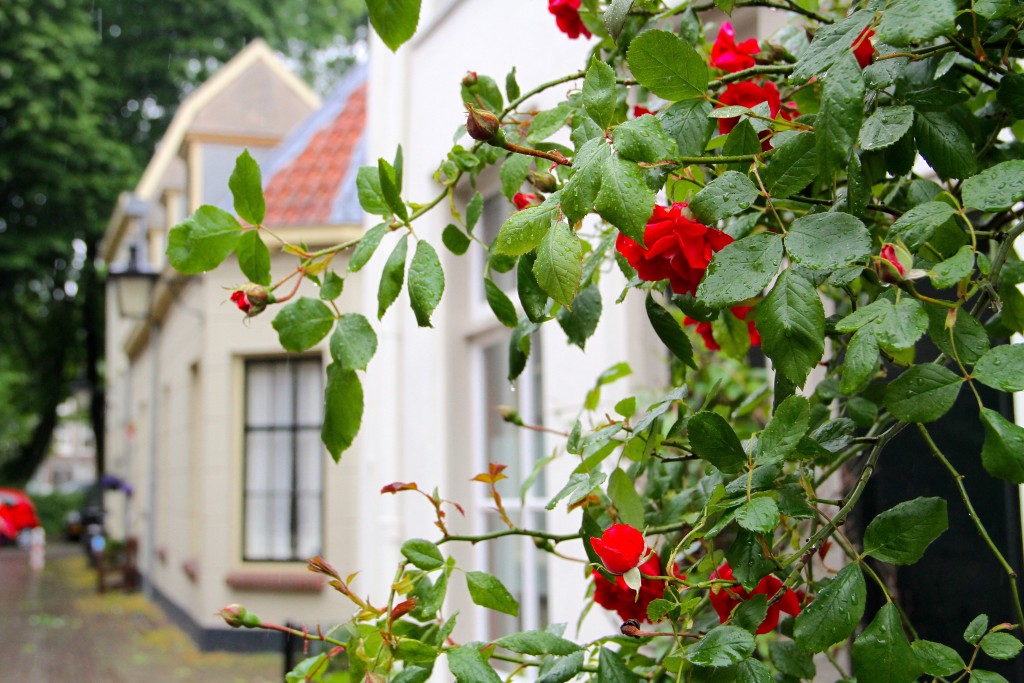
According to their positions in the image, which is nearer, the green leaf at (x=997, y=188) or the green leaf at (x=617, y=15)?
the green leaf at (x=997, y=188)

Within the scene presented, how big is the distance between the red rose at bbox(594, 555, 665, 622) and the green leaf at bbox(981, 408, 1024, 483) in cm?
41

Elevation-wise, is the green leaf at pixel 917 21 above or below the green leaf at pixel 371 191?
above

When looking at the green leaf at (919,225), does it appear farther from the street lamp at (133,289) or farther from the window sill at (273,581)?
the street lamp at (133,289)

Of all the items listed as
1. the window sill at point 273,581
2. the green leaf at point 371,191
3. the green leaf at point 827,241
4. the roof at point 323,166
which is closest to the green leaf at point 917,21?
the green leaf at point 827,241

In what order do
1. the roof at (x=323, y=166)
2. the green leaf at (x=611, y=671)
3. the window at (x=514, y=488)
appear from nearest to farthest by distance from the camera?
the green leaf at (x=611, y=671) < the window at (x=514, y=488) < the roof at (x=323, y=166)

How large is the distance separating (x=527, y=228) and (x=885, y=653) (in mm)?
501

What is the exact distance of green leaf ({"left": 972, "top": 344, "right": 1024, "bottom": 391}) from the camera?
0.85m

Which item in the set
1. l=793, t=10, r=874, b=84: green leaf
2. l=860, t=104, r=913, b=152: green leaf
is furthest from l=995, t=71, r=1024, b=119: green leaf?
l=793, t=10, r=874, b=84: green leaf

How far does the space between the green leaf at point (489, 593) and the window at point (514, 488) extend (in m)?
2.44

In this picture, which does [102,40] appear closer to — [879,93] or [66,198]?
[66,198]

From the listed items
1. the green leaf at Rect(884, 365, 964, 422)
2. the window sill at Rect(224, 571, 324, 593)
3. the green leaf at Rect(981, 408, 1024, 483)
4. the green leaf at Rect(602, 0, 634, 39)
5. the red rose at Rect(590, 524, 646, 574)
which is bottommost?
the window sill at Rect(224, 571, 324, 593)

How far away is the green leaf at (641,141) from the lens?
0.89m

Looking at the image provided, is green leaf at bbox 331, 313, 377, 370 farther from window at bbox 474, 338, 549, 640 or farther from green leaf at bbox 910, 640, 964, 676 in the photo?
window at bbox 474, 338, 549, 640

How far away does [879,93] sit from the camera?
117cm
